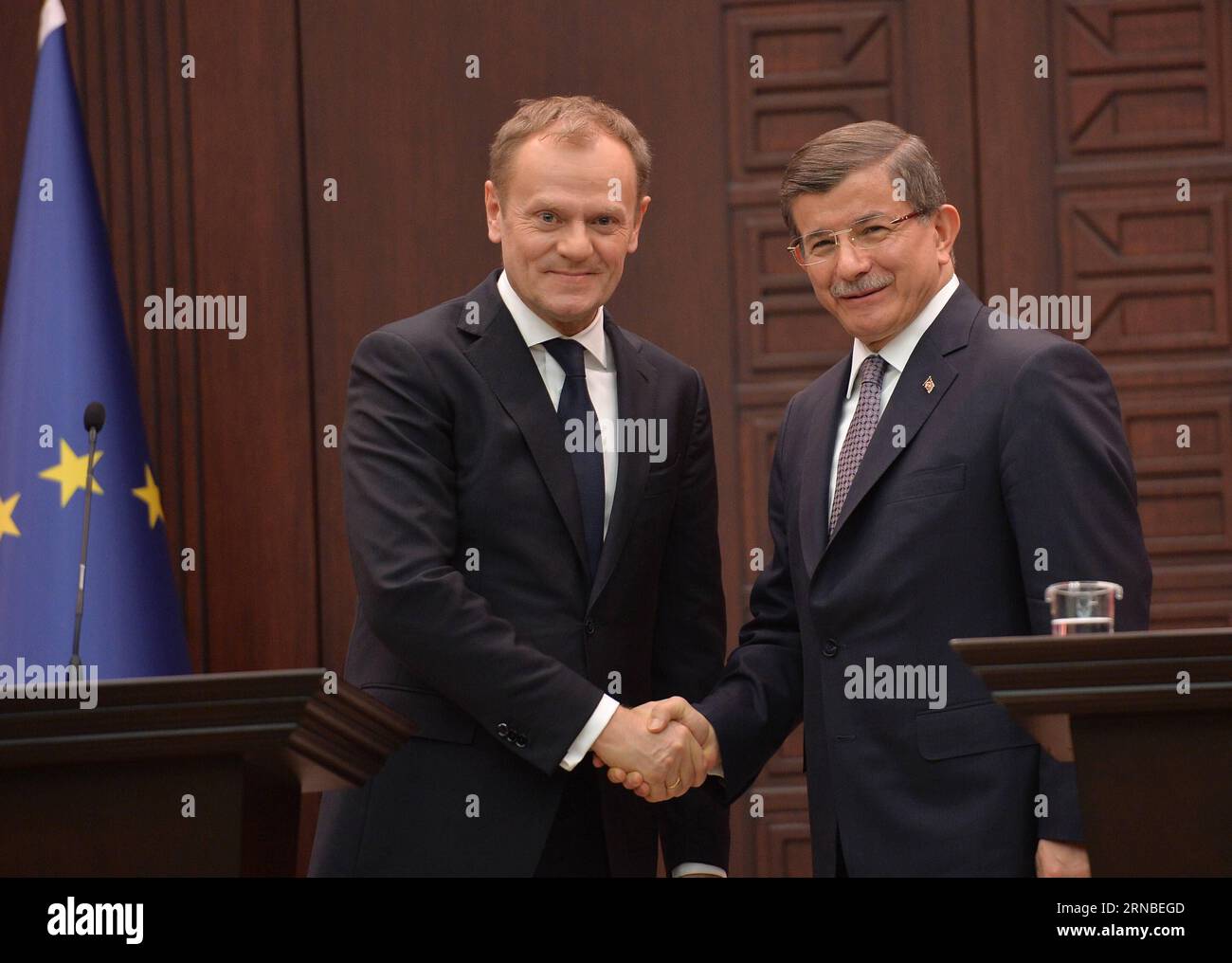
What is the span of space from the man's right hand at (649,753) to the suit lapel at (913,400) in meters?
0.38

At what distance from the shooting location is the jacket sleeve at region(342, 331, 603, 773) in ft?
7.73

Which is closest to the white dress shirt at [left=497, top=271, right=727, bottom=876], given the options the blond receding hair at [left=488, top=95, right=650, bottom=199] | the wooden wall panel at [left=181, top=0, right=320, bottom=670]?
the blond receding hair at [left=488, top=95, right=650, bottom=199]

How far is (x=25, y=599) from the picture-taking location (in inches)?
141

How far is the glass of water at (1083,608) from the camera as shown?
1.83 meters

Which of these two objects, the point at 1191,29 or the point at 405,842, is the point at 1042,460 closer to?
the point at 405,842


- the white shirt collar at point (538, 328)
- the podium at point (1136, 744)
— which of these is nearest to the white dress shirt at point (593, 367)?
the white shirt collar at point (538, 328)

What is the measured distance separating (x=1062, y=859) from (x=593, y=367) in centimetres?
122

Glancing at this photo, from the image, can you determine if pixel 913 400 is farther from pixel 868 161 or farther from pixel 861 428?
pixel 868 161

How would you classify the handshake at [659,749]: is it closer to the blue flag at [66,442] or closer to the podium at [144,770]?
the podium at [144,770]

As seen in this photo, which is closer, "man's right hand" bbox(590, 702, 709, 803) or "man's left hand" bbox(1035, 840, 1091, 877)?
"man's left hand" bbox(1035, 840, 1091, 877)

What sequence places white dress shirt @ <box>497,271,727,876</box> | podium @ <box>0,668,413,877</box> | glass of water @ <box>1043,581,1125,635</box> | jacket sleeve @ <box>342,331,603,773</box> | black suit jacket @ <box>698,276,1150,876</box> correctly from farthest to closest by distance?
white dress shirt @ <box>497,271,727,876</box>
jacket sleeve @ <box>342,331,603,773</box>
black suit jacket @ <box>698,276,1150,876</box>
glass of water @ <box>1043,581,1125,635</box>
podium @ <box>0,668,413,877</box>

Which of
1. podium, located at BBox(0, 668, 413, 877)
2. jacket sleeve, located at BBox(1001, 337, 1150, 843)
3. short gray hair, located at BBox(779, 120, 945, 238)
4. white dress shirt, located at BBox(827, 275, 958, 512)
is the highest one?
short gray hair, located at BBox(779, 120, 945, 238)

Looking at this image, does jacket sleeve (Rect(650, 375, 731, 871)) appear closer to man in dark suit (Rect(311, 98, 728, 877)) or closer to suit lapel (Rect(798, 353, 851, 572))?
man in dark suit (Rect(311, 98, 728, 877))

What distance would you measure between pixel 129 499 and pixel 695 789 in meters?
1.89
